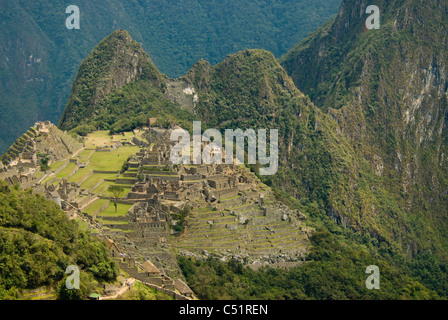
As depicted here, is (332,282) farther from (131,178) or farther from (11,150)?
(11,150)

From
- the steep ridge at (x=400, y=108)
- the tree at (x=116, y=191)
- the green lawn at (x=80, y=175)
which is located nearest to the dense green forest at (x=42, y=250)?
the tree at (x=116, y=191)

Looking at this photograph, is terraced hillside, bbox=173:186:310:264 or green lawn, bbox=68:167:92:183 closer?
terraced hillside, bbox=173:186:310:264

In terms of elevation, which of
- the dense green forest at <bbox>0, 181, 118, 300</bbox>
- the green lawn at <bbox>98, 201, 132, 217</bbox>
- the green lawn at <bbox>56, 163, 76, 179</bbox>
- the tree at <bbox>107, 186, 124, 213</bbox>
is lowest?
the dense green forest at <bbox>0, 181, 118, 300</bbox>

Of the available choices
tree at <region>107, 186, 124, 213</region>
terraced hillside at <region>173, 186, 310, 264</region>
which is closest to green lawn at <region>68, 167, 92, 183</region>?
tree at <region>107, 186, 124, 213</region>

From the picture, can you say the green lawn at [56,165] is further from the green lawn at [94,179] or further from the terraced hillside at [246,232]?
the terraced hillside at [246,232]

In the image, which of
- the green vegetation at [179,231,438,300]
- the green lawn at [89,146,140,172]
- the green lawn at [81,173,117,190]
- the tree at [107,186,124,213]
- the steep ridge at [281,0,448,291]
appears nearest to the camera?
the green vegetation at [179,231,438,300]

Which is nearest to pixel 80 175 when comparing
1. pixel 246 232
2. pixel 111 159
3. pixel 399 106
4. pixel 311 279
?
pixel 111 159

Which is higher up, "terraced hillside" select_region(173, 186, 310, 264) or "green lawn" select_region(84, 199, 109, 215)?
"green lawn" select_region(84, 199, 109, 215)

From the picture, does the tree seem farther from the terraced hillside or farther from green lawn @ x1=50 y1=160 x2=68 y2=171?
green lawn @ x1=50 y1=160 x2=68 y2=171

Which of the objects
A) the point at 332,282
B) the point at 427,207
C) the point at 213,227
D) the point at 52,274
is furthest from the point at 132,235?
the point at 427,207

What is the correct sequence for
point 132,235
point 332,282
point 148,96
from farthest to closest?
point 148,96 < point 332,282 < point 132,235
